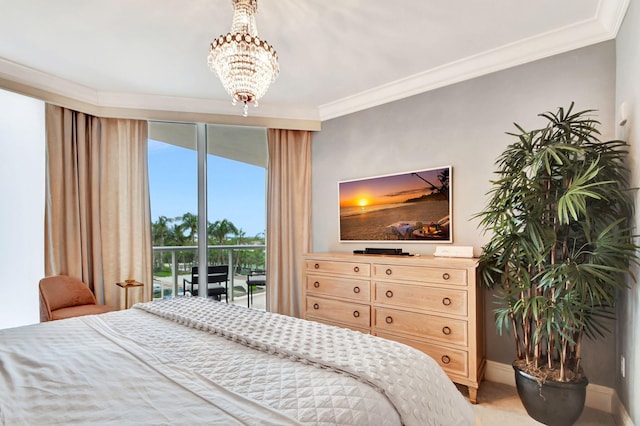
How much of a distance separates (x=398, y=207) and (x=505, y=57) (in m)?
1.54

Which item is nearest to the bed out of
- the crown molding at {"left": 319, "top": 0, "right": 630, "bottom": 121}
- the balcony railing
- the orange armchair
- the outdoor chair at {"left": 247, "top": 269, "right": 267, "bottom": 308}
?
the orange armchair

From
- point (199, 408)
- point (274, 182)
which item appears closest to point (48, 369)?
point (199, 408)

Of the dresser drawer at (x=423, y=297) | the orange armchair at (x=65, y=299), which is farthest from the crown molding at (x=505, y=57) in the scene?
the orange armchair at (x=65, y=299)

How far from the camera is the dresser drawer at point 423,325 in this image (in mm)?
2447

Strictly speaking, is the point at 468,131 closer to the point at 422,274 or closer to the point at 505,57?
the point at 505,57

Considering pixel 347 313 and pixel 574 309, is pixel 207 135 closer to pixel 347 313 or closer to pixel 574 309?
pixel 347 313

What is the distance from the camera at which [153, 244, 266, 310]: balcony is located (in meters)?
3.89

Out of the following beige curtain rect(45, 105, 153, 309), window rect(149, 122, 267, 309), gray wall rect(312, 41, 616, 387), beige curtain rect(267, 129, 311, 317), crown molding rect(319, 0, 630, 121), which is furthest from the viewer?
beige curtain rect(267, 129, 311, 317)

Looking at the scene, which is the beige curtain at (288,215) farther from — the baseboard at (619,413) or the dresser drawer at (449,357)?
the baseboard at (619,413)

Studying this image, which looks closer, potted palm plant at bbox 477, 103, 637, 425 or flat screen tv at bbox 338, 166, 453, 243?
potted palm plant at bbox 477, 103, 637, 425

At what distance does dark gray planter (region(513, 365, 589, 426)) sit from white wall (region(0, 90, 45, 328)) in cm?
422

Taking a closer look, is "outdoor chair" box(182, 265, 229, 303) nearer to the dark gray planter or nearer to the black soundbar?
the black soundbar

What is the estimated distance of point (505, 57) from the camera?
2.71 meters

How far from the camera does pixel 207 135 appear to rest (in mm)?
4020
